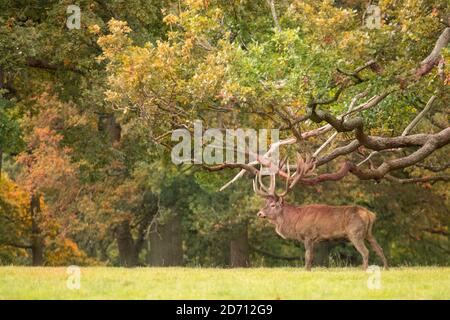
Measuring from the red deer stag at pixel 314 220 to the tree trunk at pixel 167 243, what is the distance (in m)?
12.6

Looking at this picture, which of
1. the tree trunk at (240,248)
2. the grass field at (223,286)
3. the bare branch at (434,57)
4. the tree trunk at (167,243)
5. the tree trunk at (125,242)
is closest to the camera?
the grass field at (223,286)

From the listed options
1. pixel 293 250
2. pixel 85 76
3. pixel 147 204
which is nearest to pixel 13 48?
pixel 85 76

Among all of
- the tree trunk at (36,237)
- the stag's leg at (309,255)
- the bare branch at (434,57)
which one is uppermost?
the bare branch at (434,57)

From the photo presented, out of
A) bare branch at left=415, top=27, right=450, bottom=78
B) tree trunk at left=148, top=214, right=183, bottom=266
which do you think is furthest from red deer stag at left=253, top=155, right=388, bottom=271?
tree trunk at left=148, top=214, right=183, bottom=266

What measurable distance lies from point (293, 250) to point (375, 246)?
22355 millimetres

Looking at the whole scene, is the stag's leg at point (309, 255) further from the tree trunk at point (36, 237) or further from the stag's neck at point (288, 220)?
the tree trunk at point (36, 237)

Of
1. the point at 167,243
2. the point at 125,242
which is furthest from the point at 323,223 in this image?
the point at 125,242

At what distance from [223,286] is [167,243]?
62.9 feet

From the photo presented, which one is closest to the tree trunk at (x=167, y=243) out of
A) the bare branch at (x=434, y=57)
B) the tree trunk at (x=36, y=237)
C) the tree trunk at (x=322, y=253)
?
the tree trunk at (x=36, y=237)

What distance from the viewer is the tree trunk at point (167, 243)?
104ft

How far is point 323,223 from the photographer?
1859 cm

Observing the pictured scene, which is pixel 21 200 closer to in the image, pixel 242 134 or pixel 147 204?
pixel 147 204

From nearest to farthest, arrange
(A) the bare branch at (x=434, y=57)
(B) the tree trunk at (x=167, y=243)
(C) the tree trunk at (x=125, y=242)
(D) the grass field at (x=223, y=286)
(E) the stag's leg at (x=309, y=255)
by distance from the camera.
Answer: (D) the grass field at (x=223, y=286) → (A) the bare branch at (x=434, y=57) → (E) the stag's leg at (x=309, y=255) → (B) the tree trunk at (x=167, y=243) → (C) the tree trunk at (x=125, y=242)
